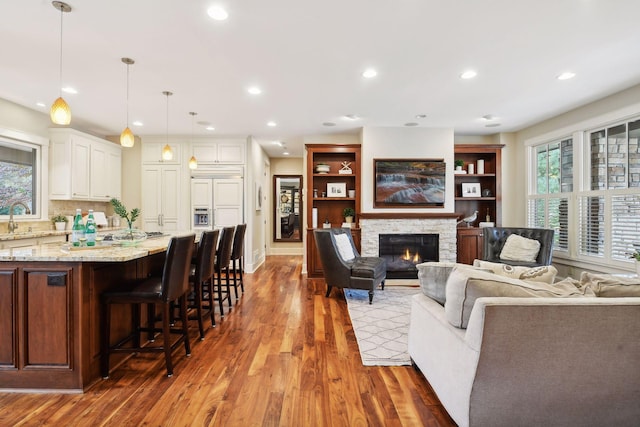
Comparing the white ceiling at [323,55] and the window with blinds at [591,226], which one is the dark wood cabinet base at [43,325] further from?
the window with blinds at [591,226]

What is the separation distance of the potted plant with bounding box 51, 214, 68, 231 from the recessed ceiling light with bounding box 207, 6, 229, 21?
175 inches

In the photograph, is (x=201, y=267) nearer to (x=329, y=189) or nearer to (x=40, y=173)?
(x=329, y=189)

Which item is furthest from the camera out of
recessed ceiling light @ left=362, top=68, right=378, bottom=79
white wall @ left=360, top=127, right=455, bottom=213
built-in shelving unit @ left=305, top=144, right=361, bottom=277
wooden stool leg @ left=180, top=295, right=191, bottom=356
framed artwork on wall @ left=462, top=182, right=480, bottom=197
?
framed artwork on wall @ left=462, top=182, right=480, bottom=197

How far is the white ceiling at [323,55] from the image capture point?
2.35m

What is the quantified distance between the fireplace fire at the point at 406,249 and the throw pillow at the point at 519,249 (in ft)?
3.55

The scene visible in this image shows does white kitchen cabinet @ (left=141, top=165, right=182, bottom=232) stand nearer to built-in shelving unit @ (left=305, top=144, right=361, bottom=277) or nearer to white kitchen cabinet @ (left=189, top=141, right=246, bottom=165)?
white kitchen cabinet @ (left=189, top=141, right=246, bottom=165)

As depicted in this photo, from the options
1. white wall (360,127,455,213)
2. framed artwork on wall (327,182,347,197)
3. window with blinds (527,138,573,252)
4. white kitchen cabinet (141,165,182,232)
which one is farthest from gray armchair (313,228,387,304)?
white kitchen cabinet (141,165,182,232)

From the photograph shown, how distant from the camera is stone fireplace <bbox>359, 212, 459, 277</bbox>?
554 centimetres

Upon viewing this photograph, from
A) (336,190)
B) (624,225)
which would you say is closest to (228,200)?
(336,190)

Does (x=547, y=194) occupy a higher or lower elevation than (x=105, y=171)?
lower

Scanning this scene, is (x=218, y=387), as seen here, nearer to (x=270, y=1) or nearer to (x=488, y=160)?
(x=270, y=1)

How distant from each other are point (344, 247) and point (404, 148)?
2142 millimetres

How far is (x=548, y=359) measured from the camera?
151cm

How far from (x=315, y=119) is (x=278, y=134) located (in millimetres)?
1210
